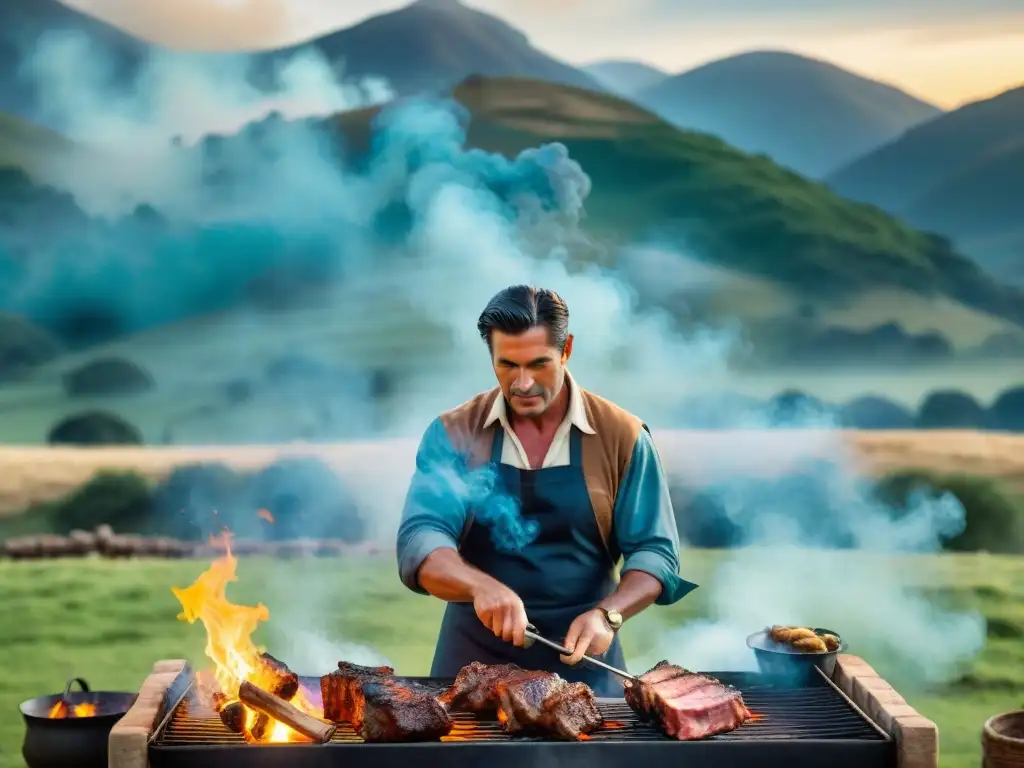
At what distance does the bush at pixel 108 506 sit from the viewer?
9891 millimetres

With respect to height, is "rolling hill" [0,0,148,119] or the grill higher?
"rolling hill" [0,0,148,119]

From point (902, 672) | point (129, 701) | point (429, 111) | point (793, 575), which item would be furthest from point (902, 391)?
point (129, 701)

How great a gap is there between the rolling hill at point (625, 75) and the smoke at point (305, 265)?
87 centimetres

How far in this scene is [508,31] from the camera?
33.4 ft

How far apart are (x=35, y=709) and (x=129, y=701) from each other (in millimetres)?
399

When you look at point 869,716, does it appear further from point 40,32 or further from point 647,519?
point 40,32

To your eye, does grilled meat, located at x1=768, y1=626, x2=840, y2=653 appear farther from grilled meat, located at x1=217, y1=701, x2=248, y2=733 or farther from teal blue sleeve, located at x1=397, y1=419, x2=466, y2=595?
grilled meat, located at x1=217, y1=701, x2=248, y2=733

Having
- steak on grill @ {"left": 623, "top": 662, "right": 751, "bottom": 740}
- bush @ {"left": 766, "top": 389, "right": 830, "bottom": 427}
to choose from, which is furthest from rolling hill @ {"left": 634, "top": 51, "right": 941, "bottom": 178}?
steak on grill @ {"left": 623, "top": 662, "right": 751, "bottom": 740}

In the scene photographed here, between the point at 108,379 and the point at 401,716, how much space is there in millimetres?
7187

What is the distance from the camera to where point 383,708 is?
12.3 ft

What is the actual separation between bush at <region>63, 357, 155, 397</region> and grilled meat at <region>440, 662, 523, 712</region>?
6.73 metres

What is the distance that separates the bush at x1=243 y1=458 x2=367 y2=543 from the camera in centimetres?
986

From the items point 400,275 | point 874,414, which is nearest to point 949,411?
point 874,414

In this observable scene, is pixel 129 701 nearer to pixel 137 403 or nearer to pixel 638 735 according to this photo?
pixel 638 735
